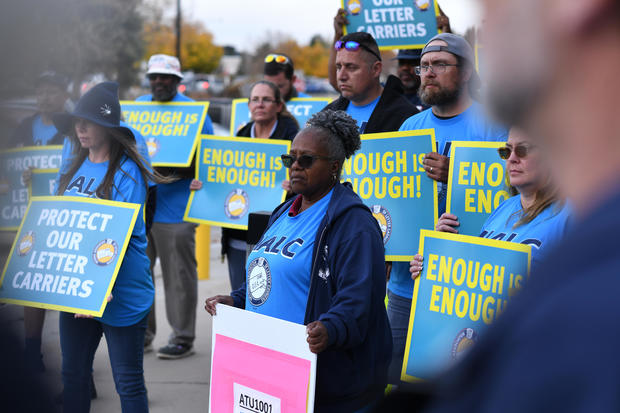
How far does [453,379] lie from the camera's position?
2.08 feet

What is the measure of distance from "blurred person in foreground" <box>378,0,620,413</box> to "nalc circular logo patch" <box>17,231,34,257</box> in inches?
154

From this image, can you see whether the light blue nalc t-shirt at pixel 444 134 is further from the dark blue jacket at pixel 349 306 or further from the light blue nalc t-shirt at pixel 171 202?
the light blue nalc t-shirt at pixel 171 202

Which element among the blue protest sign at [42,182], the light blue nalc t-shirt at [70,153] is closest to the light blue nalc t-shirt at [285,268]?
the light blue nalc t-shirt at [70,153]

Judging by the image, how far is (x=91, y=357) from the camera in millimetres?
4137

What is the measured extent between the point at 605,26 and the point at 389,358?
2.75 m

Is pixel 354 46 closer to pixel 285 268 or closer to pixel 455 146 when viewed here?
pixel 455 146

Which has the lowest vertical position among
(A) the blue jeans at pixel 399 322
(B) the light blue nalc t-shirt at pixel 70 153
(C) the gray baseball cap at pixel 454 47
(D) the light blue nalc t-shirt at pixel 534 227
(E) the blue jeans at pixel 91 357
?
(E) the blue jeans at pixel 91 357

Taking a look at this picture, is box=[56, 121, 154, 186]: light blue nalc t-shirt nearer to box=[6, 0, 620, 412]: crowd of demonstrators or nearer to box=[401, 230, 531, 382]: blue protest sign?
box=[6, 0, 620, 412]: crowd of demonstrators

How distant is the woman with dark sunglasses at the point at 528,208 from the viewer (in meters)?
2.98

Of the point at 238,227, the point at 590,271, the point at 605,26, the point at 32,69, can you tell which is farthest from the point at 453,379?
the point at 238,227

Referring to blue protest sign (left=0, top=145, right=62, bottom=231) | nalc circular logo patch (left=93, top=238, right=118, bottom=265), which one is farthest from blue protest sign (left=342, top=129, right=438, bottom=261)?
blue protest sign (left=0, top=145, right=62, bottom=231)

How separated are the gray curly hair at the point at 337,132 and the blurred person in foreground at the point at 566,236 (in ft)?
8.92

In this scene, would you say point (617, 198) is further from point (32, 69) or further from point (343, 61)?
point (343, 61)

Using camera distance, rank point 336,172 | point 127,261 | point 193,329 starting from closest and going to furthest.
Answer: point 336,172 → point 127,261 → point 193,329
